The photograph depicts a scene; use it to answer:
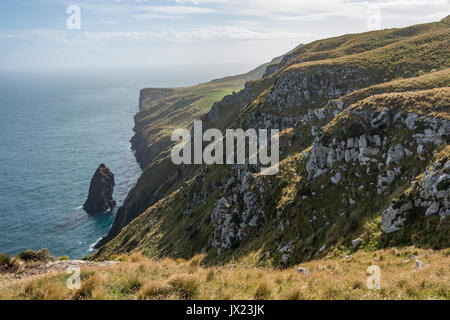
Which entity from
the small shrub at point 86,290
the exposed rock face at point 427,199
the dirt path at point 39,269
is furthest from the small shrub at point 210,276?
the exposed rock face at point 427,199

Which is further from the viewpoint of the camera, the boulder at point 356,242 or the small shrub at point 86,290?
the boulder at point 356,242

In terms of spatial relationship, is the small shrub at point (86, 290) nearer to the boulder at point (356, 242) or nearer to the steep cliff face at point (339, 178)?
the steep cliff face at point (339, 178)

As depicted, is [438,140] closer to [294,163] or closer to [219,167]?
[294,163]

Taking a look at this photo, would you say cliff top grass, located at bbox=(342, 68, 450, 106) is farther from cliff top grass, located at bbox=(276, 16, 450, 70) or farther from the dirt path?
cliff top grass, located at bbox=(276, 16, 450, 70)

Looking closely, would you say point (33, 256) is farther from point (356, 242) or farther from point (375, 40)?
point (375, 40)

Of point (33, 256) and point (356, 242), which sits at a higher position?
point (33, 256)

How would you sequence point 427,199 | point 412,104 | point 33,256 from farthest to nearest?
point 412,104
point 427,199
point 33,256

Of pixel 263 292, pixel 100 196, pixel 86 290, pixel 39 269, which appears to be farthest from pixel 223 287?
pixel 100 196
